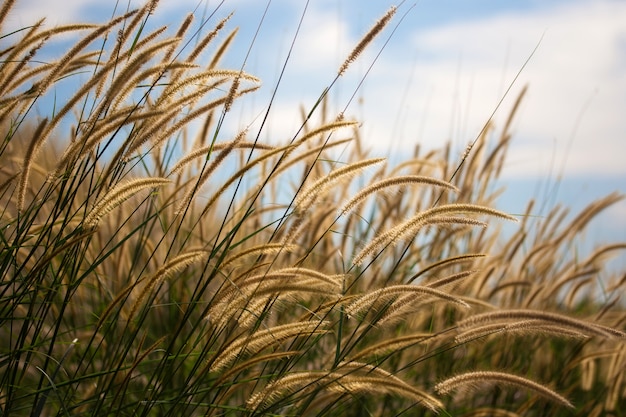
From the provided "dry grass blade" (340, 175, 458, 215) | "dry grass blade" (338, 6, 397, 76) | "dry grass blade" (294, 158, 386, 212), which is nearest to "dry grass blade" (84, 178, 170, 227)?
"dry grass blade" (294, 158, 386, 212)

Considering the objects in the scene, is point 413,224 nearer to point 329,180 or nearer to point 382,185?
point 382,185

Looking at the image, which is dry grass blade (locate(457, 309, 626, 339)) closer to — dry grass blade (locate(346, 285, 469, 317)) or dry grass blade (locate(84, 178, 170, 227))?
dry grass blade (locate(346, 285, 469, 317))

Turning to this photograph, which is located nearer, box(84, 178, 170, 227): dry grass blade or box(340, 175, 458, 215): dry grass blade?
box(84, 178, 170, 227): dry grass blade

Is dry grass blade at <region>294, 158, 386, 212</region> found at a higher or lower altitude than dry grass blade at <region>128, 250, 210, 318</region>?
higher

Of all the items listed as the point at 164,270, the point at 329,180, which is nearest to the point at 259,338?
the point at 164,270

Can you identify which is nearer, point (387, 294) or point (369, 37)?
point (387, 294)

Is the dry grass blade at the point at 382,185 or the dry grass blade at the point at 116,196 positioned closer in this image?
the dry grass blade at the point at 116,196

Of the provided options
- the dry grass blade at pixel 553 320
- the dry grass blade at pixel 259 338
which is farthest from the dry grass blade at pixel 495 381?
the dry grass blade at pixel 259 338

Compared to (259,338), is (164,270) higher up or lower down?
higher up

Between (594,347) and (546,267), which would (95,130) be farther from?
(594,347)

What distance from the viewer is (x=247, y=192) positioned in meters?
3.93

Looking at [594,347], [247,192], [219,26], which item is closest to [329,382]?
[219,26]

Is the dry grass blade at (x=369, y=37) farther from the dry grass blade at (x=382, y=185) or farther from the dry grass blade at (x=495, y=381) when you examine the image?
the dry grass blade at (x=495, y=381)

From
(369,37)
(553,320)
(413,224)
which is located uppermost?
(369,37)
